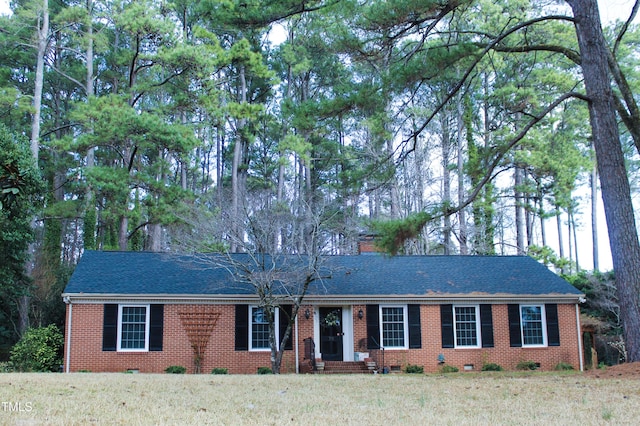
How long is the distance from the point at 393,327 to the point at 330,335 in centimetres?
203

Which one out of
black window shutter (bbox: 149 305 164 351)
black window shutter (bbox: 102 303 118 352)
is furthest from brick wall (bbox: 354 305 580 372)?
black window shutter (bbox: 102 303 118 352)

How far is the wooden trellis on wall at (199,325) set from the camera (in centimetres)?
1858

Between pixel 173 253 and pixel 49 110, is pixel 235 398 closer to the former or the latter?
pixel 173 253

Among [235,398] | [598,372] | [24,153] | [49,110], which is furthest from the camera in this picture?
[49,110]

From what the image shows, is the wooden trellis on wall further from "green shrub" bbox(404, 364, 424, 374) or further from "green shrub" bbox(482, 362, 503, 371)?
"green shrub" bbox(482, 362, 503, 371)

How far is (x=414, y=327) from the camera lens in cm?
1973

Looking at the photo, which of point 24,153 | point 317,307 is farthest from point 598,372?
point 24,153

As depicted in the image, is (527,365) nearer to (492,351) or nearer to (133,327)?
(492,351)

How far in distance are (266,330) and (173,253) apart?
377 centimetres

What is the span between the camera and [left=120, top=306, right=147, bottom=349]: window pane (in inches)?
722

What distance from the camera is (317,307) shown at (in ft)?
65.0

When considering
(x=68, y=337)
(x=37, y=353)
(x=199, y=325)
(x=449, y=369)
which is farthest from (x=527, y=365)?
(x=37, y=353)

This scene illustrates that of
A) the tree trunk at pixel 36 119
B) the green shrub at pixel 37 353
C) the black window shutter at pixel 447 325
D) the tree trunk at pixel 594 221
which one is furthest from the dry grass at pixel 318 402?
the tree trunk at pixel 594 221

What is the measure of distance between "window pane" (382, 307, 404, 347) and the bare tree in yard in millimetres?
2833
